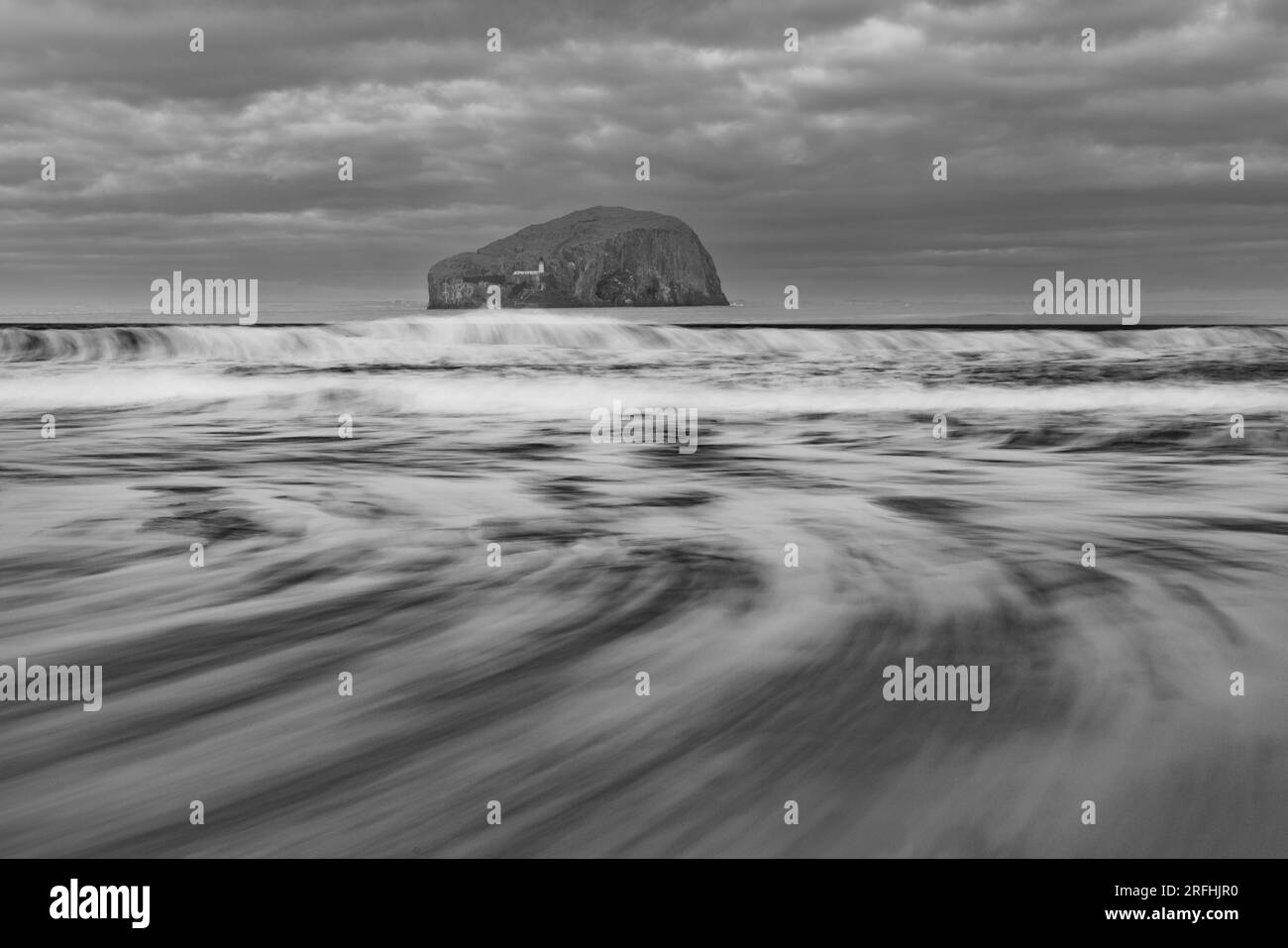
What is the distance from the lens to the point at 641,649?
423 centimetres

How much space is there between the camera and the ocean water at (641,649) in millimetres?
2750

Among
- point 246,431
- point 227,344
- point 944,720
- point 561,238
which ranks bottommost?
point 944,720

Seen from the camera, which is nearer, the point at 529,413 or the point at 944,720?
the point at 944,720

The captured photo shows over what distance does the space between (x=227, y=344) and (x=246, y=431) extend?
19.1 meters

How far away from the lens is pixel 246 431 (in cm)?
1438

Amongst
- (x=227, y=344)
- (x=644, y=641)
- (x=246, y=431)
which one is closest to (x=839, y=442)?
(x=246, y=431)

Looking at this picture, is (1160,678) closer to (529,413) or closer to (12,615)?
(12,615)

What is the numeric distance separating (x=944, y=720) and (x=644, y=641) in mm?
1353

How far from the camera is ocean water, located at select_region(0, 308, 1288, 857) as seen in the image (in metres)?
2.75
